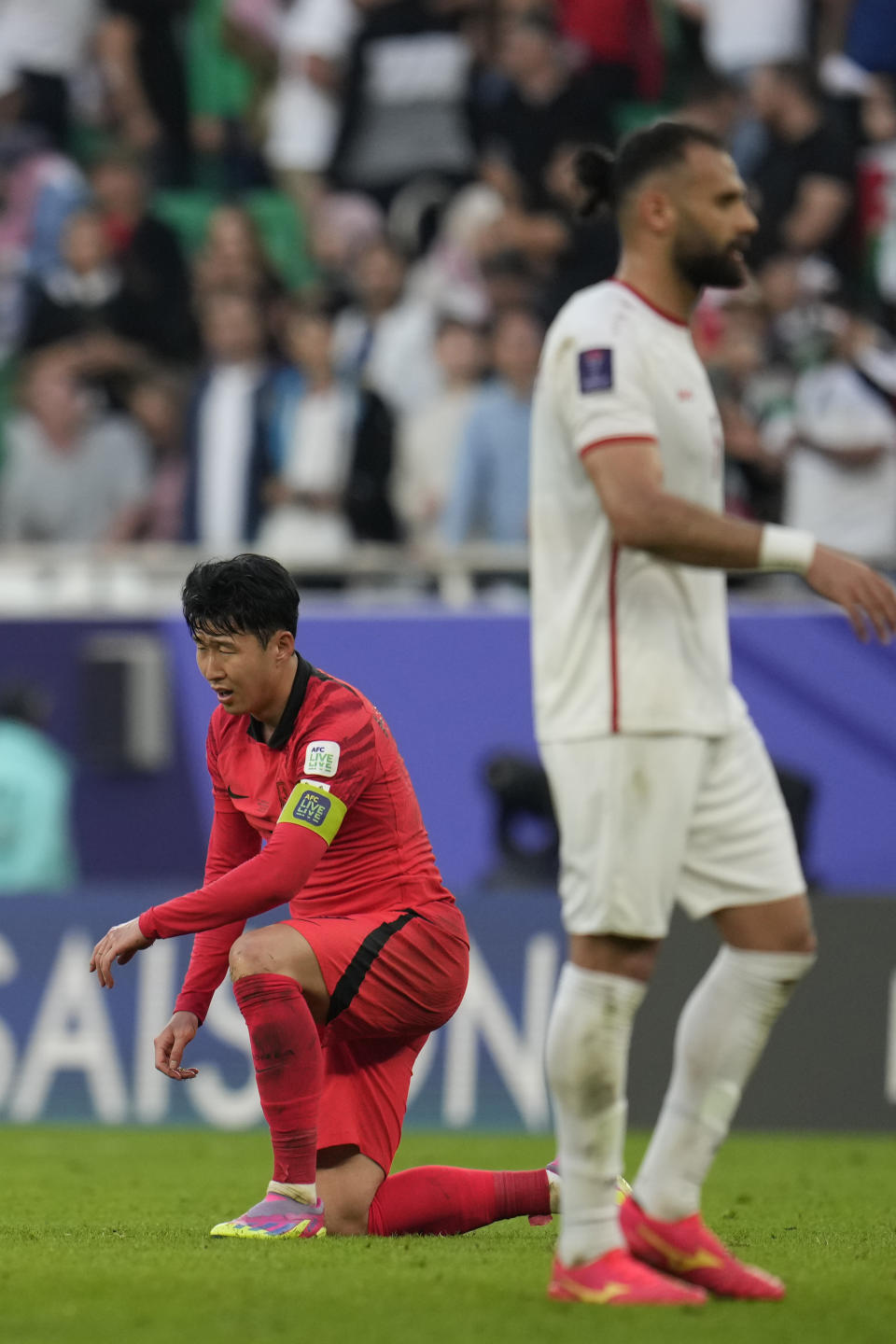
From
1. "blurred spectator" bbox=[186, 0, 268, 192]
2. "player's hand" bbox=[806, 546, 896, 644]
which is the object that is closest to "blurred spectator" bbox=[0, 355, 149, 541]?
"blurred spectator" bbox=[186, 0, 268, 192]

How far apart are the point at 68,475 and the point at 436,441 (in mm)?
1965

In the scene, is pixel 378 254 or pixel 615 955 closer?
pixel 615 955

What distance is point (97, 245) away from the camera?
11742mm

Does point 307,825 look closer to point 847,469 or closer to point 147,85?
point 847,469

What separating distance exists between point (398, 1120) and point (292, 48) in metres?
8.71

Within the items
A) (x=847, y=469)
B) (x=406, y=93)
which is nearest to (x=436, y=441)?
(x=847, y=469)

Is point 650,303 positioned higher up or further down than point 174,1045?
higher up

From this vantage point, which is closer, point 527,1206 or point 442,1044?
point 527,1206

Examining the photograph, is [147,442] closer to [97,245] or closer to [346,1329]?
[97,245]

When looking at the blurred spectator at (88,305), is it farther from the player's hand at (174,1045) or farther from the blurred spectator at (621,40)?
the player's hand at (174,1045)

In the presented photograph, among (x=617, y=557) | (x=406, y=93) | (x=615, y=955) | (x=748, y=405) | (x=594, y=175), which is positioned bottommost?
A: (x=615, y=955)

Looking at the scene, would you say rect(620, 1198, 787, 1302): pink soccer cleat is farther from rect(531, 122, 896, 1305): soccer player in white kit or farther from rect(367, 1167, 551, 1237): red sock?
rect(367, 1167, 551, 1237): red sock

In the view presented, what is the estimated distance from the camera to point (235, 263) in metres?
11.1

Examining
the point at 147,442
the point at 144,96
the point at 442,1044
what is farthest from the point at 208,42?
the point at 442,1044
